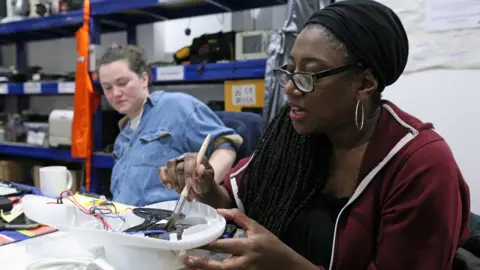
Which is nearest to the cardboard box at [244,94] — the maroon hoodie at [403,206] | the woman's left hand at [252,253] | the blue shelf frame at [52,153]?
the blue shelf frame at [52,153]

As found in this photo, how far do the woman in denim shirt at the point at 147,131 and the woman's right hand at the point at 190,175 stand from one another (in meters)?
0.42

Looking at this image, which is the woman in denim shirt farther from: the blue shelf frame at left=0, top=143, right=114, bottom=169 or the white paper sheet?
the blue shelf frame at left=0, top=143, right=114, bottom=169

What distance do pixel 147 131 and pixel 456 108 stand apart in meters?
1.14

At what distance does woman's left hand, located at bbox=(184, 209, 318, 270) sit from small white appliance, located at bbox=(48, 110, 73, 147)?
235 centimetres

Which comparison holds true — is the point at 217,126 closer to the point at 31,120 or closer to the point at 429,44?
the point at 429,44

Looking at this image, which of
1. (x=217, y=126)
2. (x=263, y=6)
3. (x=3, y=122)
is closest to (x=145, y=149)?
(x=217, y=126)

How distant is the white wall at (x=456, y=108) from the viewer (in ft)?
4.78

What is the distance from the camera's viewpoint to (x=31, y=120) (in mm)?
3207

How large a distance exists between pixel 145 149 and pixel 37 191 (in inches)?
15.9

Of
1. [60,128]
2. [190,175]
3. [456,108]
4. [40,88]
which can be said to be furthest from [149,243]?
[40,88]

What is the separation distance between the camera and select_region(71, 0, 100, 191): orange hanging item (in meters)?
2.65

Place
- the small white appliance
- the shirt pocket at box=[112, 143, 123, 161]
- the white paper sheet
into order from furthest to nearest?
the small white appliance → the shirt pocket at box=[112, 143, 123, 161] → the white paper sheet

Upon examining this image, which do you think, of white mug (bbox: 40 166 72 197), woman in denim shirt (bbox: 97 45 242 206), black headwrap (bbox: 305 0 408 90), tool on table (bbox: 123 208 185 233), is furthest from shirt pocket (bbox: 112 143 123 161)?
black headwrap (bbox: 305 0 408 90)

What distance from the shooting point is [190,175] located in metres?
0.97
